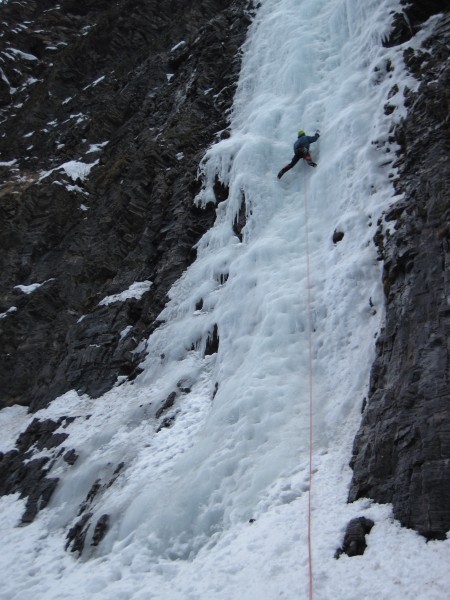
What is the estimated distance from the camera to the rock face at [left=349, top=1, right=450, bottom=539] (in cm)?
473

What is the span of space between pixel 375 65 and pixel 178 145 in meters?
7.98

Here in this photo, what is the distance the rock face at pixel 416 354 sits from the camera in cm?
473

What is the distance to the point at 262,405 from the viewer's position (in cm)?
745

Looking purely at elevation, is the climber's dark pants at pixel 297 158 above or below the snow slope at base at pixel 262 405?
above

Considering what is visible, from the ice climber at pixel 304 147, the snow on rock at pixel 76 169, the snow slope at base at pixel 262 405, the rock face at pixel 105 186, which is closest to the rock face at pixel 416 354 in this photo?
the snow slope at base at pixel 262 405

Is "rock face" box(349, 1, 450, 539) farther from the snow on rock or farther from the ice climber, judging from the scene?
the snow on rock

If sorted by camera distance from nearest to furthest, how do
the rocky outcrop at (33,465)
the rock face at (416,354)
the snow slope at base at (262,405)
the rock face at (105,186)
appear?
1. the rock face at (416,354)
2. the snow slope at base at (262,405)
3. the rocky outcrop at (33,465)
4. the rock face at (105,186)

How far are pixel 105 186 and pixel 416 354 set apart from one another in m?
15.7

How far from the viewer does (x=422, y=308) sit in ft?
19.4

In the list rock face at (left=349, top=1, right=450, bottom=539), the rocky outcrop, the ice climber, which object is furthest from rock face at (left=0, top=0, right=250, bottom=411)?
rock face at (left=349, top=1, right=450, bottom=539)

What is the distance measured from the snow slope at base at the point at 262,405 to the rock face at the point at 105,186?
4.13 feet

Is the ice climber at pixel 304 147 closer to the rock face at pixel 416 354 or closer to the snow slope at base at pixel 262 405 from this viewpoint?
the snow slope at base at pixel 262 405

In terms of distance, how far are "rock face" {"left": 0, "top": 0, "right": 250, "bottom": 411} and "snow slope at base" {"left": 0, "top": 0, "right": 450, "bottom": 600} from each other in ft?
4.13

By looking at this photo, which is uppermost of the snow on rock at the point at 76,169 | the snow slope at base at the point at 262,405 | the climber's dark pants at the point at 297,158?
the snow on rock at the point at 76,169
